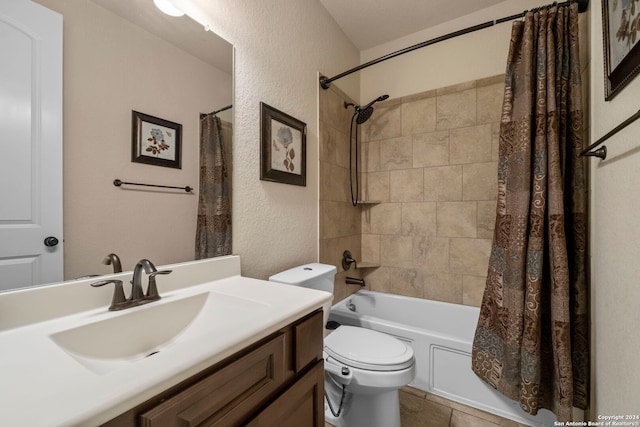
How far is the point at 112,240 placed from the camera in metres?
0.81

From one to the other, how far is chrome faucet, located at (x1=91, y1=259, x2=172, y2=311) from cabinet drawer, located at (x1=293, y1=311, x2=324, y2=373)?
0.47 metres

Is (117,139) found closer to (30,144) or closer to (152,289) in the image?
(30,144)

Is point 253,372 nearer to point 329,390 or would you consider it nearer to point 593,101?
point 329,390

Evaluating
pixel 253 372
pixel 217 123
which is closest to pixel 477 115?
pixel 217 123

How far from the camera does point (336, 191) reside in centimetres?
202

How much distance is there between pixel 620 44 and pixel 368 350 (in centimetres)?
147

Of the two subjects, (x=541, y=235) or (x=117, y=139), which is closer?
(x=117, y=139)

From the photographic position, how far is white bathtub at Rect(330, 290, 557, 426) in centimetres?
144

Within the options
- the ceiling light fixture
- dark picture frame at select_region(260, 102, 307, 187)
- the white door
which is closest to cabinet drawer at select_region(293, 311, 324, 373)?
the white door

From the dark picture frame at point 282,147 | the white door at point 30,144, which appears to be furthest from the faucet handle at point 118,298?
the dark picture frame at point 282,147

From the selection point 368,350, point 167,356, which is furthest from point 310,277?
point 167,356

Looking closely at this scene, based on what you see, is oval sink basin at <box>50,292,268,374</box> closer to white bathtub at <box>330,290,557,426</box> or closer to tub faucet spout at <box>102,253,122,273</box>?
tub faucet spout at <box>102,253,122,273</box>

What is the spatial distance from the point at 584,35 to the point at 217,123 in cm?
195

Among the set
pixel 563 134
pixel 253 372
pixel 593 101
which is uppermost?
pixel 593 101
